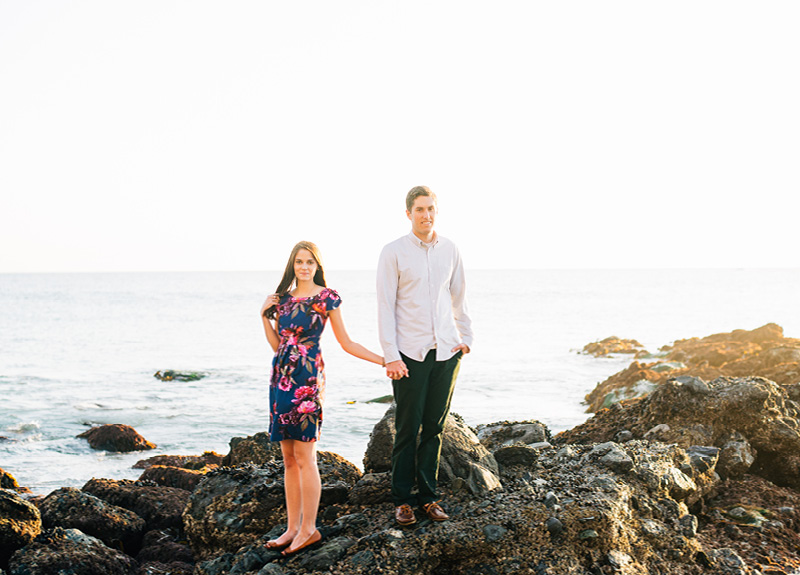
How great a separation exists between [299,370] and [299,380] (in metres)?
0.07

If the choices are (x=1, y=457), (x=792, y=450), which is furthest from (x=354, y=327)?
(x=792, y=450)

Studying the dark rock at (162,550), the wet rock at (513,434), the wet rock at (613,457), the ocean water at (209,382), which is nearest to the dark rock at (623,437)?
the wet rock at (513,434)

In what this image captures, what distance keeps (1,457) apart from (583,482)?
41.0 feet

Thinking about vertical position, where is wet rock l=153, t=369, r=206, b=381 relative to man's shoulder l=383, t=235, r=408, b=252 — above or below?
below

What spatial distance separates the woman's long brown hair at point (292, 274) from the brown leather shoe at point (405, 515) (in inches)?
65.6

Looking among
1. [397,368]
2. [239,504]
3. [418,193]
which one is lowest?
[239,504]

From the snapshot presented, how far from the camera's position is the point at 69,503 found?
656cm

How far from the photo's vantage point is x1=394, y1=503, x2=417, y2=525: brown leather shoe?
4.55 m

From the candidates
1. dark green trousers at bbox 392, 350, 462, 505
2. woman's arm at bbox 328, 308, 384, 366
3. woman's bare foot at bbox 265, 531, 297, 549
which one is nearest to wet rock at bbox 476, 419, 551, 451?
dark green trousers at bbox 392, 350, 462, 505

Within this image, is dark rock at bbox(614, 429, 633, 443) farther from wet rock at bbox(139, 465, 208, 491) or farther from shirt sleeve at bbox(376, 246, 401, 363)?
wet rock at bbox(139, 465, 208, 491)

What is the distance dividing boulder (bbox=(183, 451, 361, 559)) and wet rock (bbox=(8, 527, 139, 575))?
76cm

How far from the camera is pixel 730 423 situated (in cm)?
703

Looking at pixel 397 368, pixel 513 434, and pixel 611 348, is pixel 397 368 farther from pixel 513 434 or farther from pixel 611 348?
pixel 611 348

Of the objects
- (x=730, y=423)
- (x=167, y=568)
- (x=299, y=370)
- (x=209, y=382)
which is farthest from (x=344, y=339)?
(x=209, y=382)
